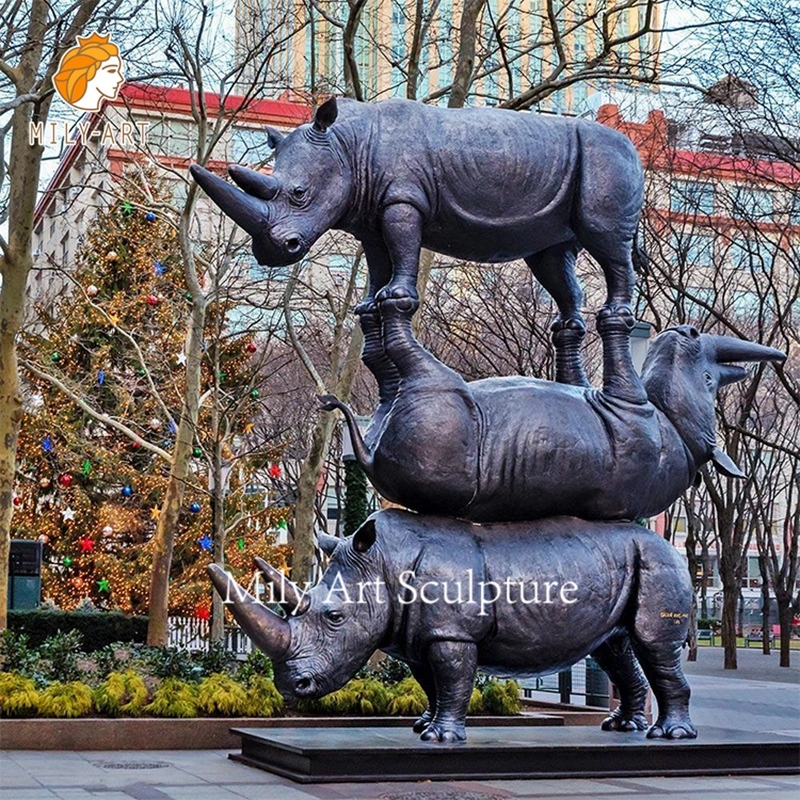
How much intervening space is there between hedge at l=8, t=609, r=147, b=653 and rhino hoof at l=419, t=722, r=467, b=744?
1499cm

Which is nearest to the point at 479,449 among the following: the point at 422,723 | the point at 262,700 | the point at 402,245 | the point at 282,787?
the point at 402,245

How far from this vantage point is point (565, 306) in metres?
10.5

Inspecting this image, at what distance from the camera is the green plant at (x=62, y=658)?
44.2 feet

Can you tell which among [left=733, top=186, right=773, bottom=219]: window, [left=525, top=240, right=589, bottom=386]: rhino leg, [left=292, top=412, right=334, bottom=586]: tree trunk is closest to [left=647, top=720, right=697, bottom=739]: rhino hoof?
[left=525, top=240, right=589, bottom=386]: rhino leg

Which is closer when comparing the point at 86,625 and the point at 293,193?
the point at 293,193

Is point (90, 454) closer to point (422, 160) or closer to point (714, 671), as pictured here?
point (714, 671)

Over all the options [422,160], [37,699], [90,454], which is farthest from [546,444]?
[90,454]

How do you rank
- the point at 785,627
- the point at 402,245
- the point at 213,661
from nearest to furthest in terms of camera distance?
the point at 402,245
the point at 213,661
the point at 785,627

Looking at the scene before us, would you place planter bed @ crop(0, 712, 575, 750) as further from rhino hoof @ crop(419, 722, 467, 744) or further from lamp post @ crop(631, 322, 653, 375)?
lamp post @ crop(631, 322, 653, 375)

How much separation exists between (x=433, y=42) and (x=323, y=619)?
37.2 feet

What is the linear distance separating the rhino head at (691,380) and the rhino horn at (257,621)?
3356mm

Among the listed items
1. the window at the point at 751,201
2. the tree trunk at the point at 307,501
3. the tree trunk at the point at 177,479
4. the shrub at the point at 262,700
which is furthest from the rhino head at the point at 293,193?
the window at the point at 751,201

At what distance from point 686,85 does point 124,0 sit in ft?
24.9

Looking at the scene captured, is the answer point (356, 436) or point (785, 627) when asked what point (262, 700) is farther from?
point (785, 627)
